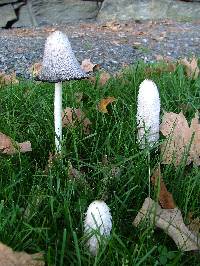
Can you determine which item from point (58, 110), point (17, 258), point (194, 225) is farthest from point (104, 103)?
point (17, 258)

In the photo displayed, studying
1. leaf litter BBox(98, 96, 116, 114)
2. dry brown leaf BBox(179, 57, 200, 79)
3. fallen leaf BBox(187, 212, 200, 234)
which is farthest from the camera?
dry brown leaf BBox(179, 57, 200, 79)

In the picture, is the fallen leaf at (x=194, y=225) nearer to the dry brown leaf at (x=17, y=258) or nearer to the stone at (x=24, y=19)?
the dry brown leaf at (x=17, y=258)

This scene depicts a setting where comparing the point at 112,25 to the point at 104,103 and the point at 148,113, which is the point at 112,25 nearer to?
the point at 104,103

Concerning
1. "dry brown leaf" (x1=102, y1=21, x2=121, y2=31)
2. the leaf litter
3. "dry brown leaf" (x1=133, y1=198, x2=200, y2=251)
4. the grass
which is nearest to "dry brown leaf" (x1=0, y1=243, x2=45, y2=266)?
the grass

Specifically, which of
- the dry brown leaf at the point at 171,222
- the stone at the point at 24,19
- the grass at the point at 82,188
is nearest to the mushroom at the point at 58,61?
the grass at the point at 82,188

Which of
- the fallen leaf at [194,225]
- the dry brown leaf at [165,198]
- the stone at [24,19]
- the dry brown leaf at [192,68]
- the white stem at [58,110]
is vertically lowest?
the stone at [24,19]

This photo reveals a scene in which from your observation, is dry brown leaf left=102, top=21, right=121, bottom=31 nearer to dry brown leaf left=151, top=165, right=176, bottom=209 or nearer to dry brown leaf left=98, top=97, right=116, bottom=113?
dry brown leaf left=98, top=97, right=116, bottom=113

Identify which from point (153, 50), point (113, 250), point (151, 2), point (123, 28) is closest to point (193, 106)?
point (113, 250)
